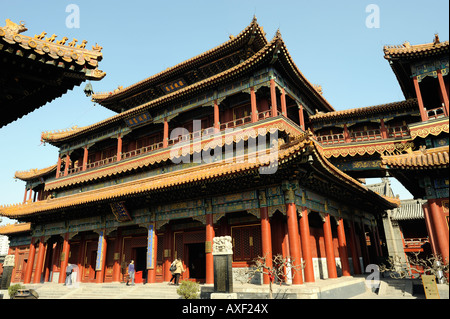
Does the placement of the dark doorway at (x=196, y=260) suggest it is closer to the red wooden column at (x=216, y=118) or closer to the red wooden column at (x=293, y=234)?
A: the red wooden column at (x=293, y=234)

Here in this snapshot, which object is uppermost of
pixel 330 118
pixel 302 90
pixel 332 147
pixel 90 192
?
pixel 302 90

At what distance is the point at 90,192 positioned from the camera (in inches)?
813

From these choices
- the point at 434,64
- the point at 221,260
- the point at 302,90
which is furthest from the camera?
the point at 302,90

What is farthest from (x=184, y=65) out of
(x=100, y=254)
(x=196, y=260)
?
(x=100, y=254)

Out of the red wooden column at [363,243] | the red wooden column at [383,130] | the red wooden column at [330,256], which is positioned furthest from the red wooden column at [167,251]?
the red wooden column at [383,130]

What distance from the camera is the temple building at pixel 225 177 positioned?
1266 cm

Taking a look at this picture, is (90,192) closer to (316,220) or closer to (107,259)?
(107,259)

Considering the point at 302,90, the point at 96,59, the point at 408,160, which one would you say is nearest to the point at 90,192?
the point at 302,90

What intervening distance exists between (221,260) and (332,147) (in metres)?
11.1

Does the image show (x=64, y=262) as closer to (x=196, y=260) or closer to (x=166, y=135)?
(x=196, y=260)

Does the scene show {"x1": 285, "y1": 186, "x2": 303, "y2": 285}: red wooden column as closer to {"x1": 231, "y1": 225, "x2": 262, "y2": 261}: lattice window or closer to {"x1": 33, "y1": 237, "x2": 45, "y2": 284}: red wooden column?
{"x1": 231, "y1": 225, "x2": 262, "y2": 261}: lattice window

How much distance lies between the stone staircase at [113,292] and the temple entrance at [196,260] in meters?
2.39

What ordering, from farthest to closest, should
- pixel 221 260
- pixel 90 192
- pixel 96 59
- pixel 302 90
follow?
pixel 90 192, pixel 302 90, pixel 221 260, pixel 96 59

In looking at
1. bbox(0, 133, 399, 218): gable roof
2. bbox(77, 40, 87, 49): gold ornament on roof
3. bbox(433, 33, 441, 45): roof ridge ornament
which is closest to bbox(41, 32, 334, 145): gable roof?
bbox(0, 133, 399, 218): gable roof
